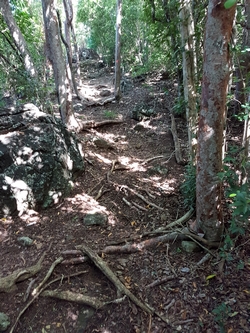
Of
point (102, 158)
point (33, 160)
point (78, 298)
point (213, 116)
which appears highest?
point (213, 116)

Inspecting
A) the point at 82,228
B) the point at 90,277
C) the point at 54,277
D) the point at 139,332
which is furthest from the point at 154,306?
the point at 82,228

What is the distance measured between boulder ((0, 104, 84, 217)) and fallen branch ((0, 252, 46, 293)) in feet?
4.11

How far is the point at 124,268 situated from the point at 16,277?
1360mm

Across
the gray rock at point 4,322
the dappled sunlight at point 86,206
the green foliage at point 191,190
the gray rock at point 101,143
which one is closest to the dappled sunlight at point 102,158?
the gray rock at point 101,143

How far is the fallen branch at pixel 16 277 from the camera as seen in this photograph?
2.79 metres

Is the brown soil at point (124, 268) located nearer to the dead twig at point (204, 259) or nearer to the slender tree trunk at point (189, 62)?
the dead twig at point (204, 259)

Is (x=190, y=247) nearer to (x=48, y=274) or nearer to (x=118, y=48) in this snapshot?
(x=48, y=274)

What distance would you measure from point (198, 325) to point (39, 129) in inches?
164

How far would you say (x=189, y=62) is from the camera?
457 cm

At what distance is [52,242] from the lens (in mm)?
3572

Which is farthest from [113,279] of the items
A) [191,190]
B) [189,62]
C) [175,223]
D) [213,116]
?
[189,62]

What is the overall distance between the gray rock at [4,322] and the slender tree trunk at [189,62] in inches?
145

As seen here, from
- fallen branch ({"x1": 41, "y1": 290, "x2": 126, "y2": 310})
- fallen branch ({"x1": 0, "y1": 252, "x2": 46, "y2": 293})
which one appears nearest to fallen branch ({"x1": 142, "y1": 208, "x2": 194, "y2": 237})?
fallen branch ({"x1": 41, "y1": 290, "x2": 126, "y2": 310})

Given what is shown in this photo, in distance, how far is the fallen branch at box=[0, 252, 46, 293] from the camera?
279 centimetres
